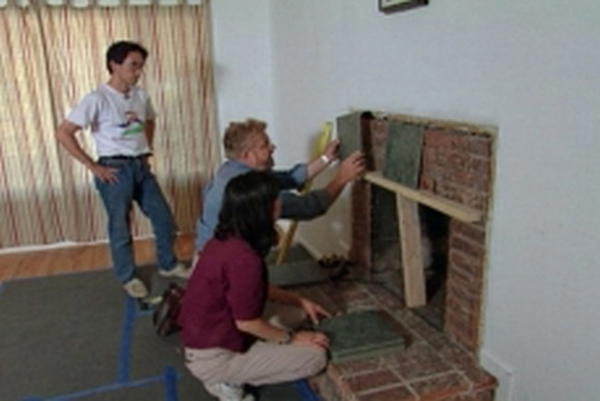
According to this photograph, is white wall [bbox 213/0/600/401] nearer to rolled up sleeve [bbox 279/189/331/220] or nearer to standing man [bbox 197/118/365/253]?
standing man [bbox 197/118/365/253]

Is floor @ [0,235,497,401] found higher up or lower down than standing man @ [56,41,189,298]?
lower down

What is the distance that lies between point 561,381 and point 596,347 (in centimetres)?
19

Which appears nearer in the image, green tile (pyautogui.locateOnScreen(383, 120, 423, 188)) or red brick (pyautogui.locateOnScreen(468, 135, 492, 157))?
red brick (pyautogui.locateOnScreen(468, 135, 492, 157))

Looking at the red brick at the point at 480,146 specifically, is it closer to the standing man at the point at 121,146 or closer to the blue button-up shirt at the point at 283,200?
the blue button-up shirt at the point at 283,200

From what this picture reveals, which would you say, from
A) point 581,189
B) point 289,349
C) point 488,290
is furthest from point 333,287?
point 581,189

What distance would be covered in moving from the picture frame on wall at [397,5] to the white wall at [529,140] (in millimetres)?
29

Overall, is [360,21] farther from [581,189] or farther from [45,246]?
[45,246]

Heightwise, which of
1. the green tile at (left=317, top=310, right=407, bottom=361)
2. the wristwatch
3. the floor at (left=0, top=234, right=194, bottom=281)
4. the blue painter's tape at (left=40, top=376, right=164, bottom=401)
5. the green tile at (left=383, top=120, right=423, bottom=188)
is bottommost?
the blue painter's tape at (left=40, top=376, right=164, bottom=401)

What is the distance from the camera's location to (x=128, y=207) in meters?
2.76

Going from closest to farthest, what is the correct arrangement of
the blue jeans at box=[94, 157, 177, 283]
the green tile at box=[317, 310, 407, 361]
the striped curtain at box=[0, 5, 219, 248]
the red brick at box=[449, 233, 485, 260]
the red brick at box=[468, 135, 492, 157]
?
the red brick at box=[468, 135, 492, 157], the red brick at box=[449, 233, 485, 260], the green tile at box=[317, 310, 407, 361], the blue jeans at box=[94, 157, 177, 283], the striped curtain at box=[0, 5, 219, 248]

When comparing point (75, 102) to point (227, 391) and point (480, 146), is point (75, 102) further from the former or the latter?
point (480, 146)

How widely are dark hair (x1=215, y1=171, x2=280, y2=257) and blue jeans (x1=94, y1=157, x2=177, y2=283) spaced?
4.06ft

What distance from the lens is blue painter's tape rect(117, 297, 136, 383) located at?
212 centimetres

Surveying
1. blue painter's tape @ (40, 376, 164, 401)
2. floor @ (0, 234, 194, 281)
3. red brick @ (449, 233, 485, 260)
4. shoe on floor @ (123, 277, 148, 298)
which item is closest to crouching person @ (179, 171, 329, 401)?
blue painter's tape @ (40, 376, 164, 401)
